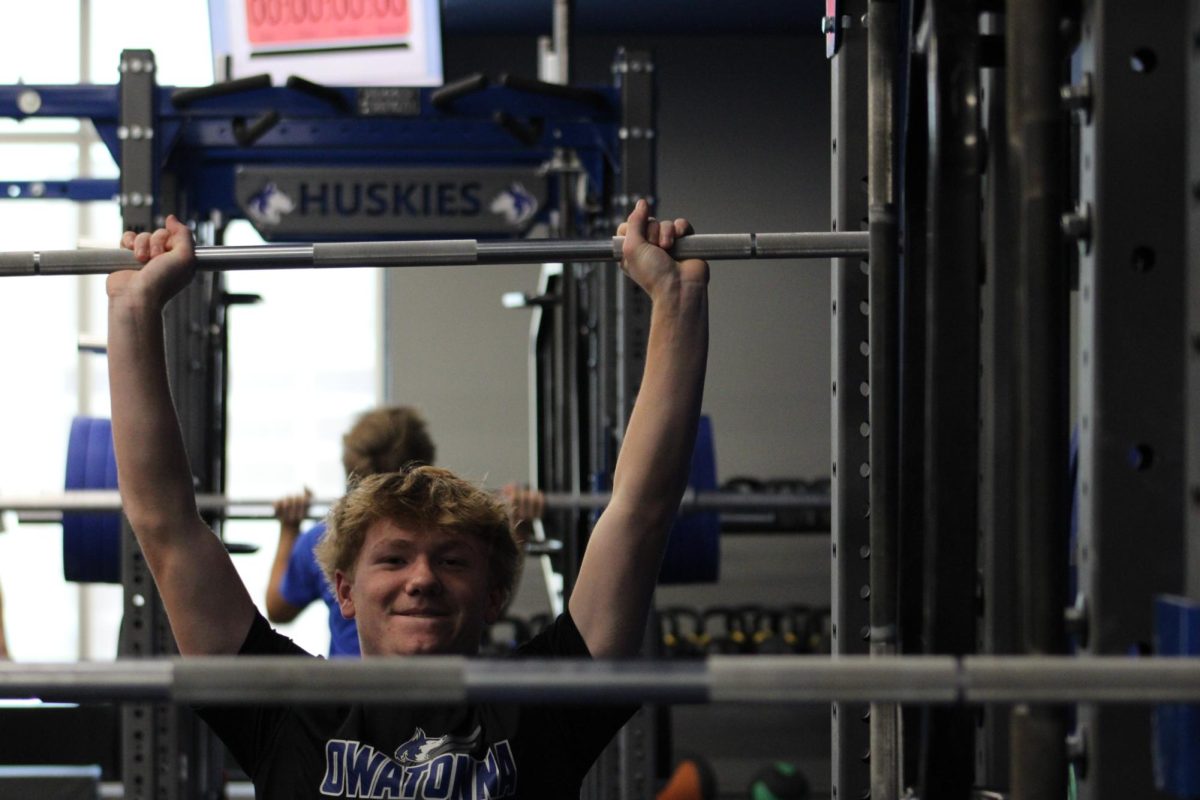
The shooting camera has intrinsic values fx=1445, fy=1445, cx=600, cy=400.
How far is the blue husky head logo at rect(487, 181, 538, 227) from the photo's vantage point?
4059 mm

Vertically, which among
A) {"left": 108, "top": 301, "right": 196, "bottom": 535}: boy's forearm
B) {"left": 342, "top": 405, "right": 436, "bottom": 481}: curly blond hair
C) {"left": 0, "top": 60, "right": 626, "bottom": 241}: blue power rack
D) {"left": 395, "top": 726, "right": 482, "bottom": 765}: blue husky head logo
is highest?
{"left": 0, "top": 60, "right": 626, "bottom": 241}: blue power rack

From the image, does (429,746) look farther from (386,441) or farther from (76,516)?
(76,516)

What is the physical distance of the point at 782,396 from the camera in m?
7.52

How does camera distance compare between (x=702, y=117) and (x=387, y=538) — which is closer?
(x=387, y=538)

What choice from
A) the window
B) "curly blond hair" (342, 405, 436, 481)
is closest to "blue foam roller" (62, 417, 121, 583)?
"curly blond hair" (342, 405, 436, 481)

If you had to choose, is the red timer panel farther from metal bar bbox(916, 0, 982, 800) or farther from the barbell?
metal bar bbox(916, 0, 982, 800)

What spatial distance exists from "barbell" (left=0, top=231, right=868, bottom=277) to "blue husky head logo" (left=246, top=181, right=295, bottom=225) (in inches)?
91.4

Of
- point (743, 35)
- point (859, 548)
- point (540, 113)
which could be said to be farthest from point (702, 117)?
point (859, 548)

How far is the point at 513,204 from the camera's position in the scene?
406cm

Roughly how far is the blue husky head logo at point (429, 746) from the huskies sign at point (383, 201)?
2.64 metres

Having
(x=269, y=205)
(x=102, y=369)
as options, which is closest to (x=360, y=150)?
(x=269, y=205)

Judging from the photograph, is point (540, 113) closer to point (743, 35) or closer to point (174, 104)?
point (174, 104)

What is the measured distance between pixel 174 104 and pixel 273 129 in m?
0.39

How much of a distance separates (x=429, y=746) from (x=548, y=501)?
2311 millimetres
